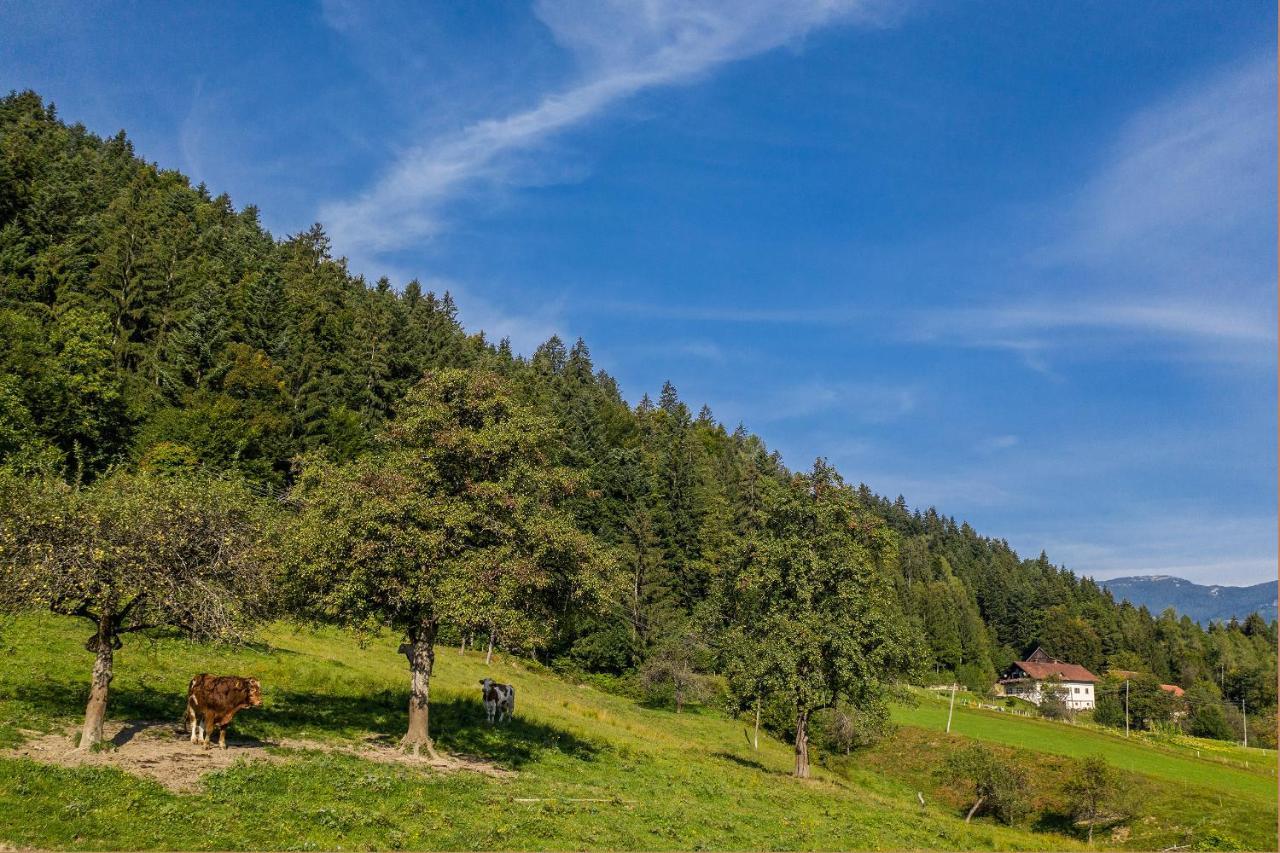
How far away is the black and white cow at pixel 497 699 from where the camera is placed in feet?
117

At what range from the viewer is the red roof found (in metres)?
188

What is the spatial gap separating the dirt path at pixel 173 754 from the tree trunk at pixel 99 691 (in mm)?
416

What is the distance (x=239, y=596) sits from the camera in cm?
2219

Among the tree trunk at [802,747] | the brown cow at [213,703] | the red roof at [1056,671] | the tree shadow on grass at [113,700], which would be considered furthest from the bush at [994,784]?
the red roof at [1056,671]

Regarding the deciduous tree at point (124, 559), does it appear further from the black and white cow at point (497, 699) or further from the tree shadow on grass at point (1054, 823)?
the tree shadow on grass at point (1054, 823)

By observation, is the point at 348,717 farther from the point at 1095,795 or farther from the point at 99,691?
the point at 1095,795

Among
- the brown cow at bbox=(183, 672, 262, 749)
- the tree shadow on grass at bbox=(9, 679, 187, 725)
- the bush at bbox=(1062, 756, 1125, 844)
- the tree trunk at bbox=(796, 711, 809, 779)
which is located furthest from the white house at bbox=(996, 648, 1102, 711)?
the brown cow at bbox=(183, 672, 262, 749)

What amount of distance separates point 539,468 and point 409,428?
5.37 m

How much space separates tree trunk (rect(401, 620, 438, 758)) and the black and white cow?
7589 millimetres

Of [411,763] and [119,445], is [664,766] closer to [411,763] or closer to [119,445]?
[411,763]

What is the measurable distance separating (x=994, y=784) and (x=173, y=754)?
182ft

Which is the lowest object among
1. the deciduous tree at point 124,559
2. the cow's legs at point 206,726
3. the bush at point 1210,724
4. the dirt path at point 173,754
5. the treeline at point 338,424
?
the bush at point 1210,724

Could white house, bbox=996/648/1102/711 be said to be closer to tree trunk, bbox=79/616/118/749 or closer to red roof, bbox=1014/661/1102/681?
red roof, bbox=1014/661/1102/681

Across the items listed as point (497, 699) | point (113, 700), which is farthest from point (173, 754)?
point (497, 699)
